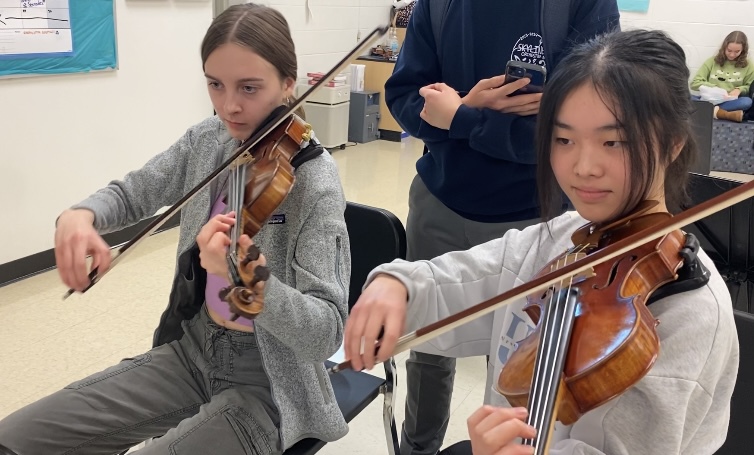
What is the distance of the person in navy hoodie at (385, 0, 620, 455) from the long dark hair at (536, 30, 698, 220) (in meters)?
0.41

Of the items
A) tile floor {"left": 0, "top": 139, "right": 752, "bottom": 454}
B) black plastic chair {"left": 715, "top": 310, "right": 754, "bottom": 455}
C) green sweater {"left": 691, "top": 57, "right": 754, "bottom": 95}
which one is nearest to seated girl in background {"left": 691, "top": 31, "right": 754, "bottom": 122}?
green sweater {"left": 691, "top": 57, "right": 754, "bottom": 95}

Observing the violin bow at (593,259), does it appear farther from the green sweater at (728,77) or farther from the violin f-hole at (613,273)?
the green sweater at (728,77)

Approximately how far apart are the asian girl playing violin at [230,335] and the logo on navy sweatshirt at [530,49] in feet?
1.52

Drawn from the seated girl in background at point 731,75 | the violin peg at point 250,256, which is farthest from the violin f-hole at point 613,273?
the seated girl in background at point 731,75

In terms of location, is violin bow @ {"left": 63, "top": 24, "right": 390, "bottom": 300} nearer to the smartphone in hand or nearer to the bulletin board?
the smartphone in hand

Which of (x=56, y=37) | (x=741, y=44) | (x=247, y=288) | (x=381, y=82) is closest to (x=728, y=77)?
(x=741, y=44)

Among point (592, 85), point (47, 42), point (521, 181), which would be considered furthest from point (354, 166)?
point (592, 85)

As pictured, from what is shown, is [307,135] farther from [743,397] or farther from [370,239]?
[743,397]

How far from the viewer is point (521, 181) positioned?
4.59 feet

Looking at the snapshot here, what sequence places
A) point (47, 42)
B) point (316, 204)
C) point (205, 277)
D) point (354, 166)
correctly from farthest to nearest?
1. point (354, 166)
2. point (47, 42)
3. point (205, 277)
4. point (316, 204)

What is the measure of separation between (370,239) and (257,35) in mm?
543

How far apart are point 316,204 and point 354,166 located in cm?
394

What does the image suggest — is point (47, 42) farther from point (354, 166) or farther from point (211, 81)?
point (354, 166)

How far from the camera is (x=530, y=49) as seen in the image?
4.43ft
